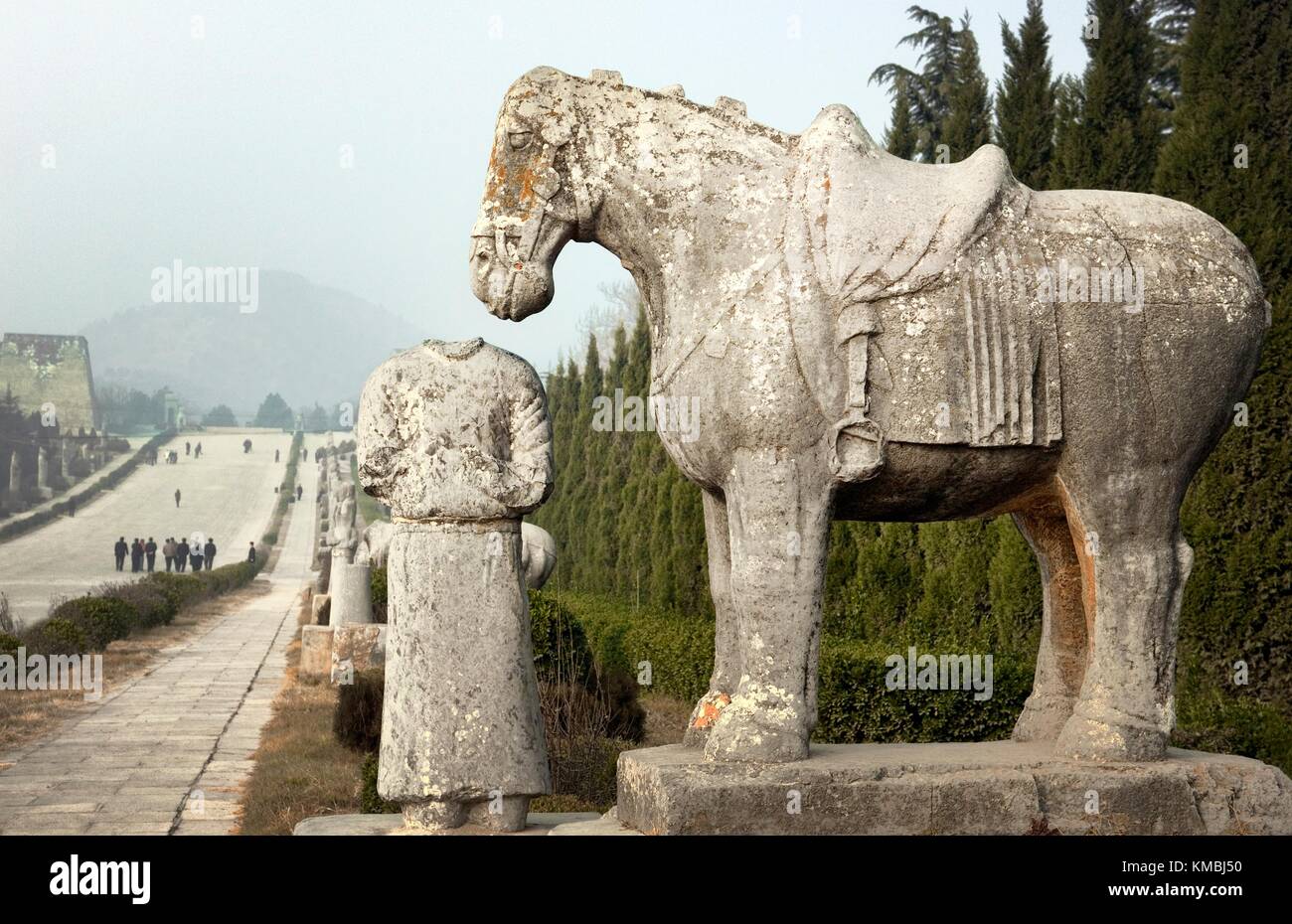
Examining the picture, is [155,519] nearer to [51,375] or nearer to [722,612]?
[51,375]

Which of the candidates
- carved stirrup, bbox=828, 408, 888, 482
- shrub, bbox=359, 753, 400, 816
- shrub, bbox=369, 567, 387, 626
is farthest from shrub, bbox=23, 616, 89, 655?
carved stirrup, bbox=828, 408, 888, 482

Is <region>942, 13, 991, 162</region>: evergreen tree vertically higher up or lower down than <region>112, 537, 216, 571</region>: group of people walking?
higher up

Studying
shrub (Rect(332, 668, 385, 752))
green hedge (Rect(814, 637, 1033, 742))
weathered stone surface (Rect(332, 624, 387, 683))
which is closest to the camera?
green hedge (Rect(814, 637, 1033, 742))

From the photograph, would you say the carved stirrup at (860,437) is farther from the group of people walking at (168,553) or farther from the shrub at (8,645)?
the group of people walking at (168,553)

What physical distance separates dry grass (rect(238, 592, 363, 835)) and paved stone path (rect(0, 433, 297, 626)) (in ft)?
33.6

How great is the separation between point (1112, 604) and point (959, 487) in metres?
0.70

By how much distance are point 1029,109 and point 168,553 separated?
3547 centimetres

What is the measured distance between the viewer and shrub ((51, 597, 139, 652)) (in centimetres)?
2048

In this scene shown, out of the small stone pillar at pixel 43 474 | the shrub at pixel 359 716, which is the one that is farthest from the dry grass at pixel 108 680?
the small stone pillar at pixel 43 474

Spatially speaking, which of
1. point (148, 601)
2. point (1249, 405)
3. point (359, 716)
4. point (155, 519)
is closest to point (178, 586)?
point (148, 601)

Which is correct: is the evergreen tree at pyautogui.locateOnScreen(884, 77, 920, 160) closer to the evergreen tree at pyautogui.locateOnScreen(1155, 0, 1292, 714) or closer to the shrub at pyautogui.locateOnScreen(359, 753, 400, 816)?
the evergreen tree at pyautogui.locateOnScreen(1155, 0, 1292, 714)

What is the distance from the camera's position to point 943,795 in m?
4.63

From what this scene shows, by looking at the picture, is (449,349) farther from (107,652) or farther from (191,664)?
(107,652)

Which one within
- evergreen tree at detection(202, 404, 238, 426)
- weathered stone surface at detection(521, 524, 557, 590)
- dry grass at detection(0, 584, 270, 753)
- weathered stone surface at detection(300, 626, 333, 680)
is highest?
evergreen tree at detection(202, 404, 238, 426)
